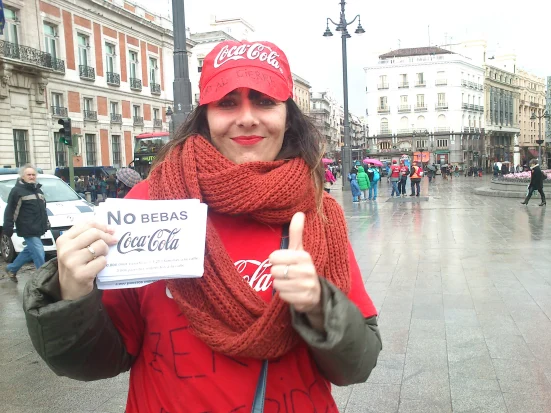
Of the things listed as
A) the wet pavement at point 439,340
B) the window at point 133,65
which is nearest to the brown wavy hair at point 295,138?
the wet pavement at point 439,340

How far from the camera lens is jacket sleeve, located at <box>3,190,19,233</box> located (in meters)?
7.51

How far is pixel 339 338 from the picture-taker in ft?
3.95

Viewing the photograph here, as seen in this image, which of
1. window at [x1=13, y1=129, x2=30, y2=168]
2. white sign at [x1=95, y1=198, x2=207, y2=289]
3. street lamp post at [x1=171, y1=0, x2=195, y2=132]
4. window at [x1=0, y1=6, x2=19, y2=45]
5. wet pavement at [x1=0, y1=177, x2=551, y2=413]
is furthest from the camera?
window at [x1=13, y1=129, x2=30, y2=168]

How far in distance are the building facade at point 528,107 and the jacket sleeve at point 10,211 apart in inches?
3780

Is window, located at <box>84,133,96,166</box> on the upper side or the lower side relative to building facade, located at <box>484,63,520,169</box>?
lower

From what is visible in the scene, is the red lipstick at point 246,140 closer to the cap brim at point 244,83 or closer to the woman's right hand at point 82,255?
the cap brim at point 244,83

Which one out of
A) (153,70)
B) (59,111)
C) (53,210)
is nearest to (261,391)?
(53,210)

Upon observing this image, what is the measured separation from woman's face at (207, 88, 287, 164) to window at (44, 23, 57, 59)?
1287 inches

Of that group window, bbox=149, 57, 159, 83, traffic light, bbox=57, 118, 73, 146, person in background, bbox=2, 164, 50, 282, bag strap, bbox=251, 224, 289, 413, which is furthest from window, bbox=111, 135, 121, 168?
bag strap, bbox=251, 224, 289, 413

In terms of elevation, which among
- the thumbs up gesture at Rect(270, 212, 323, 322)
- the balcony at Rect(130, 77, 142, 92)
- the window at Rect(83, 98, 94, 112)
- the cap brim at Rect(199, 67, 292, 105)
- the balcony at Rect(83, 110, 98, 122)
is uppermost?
the balcony at Rect(130, 77, 142, 92)

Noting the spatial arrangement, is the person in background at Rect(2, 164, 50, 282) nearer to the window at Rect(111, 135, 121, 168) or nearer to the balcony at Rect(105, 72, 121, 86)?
the window at Rect(111, 135, 121, 168)

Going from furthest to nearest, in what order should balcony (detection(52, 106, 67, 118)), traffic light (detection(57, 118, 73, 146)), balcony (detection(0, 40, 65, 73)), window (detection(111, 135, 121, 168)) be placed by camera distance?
window (detection(111, 135, 121, 168)), balcony (detection(52, 106, 67, 118)), balcony (detection(0, 40, 65, 73)), traffic light (detection(57, 118, 73, 146))

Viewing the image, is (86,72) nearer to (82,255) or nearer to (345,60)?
(345,60)

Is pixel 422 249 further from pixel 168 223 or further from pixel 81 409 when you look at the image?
pixel 168 223
